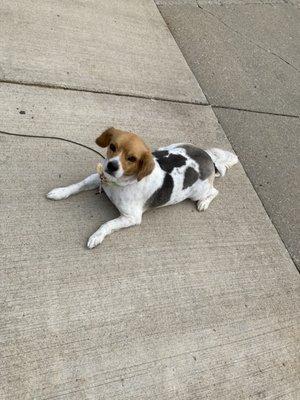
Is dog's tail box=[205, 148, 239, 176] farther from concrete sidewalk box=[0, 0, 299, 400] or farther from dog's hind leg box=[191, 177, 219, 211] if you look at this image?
dog's hind leg box=[191, 177, 219, 211]

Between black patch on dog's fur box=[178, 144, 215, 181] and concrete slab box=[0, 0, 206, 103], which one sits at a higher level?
black patch on dog's fur box=[178, 144, 215, 181]

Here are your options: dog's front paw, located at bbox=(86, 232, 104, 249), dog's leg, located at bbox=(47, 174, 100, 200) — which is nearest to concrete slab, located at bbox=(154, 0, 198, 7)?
dog's leg, located at bbox=(47, 174, 100, 200)

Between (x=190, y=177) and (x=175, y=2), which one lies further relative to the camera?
(x=175, y=2)

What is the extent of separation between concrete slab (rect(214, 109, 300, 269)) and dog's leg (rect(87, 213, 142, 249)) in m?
1.68

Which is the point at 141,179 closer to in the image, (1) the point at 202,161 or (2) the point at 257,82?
(1) the point at 202,161

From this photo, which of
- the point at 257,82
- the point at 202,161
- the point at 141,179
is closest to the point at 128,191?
the point at 141,179

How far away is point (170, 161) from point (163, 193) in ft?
1.01

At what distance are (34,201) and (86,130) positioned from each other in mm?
1070

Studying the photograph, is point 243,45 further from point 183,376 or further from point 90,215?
point 183,376

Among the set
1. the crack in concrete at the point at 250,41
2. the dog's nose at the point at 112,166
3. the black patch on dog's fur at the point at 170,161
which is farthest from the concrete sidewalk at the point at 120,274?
the crack in concrete at the point at 250,41

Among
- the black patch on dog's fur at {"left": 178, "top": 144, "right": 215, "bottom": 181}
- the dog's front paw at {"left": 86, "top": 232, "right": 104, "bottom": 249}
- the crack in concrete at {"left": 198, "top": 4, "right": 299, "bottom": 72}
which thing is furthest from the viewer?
the crack in concrete at {"left": 198, "top": 4, "right": 299, "bottom": 72}

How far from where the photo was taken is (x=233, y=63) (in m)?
6.29

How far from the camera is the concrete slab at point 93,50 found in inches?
190

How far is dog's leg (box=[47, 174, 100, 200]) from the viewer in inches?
148
